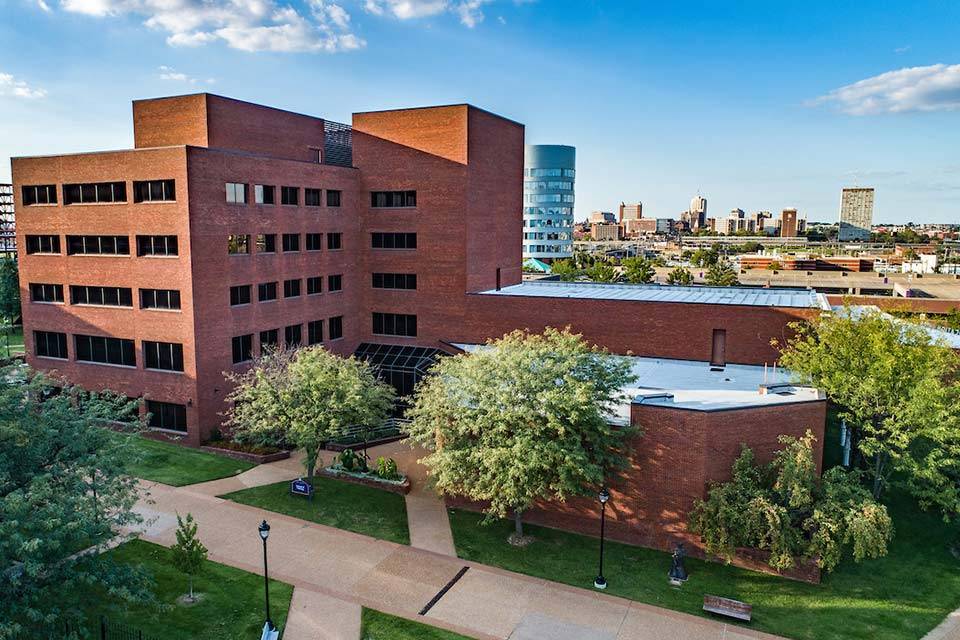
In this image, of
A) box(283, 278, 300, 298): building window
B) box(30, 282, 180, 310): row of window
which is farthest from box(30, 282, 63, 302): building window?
box(283, 278, 300, 298): building window

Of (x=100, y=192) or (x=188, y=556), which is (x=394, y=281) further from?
(x=188, y=556)

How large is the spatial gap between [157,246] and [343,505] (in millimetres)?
17199

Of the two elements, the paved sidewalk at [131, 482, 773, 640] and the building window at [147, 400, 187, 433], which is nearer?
the paved sidewalk at [131, 482, 773, 640]

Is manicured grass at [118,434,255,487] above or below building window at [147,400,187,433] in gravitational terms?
below

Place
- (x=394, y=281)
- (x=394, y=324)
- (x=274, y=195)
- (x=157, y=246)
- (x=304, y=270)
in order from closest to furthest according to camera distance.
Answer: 1. (x=157, y=246)
2. (x=274, y=195)
3. (x=304, y=270)
4. (x=394, y=281)
5. (x=394, y=324)

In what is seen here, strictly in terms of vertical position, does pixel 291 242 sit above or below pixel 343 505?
above

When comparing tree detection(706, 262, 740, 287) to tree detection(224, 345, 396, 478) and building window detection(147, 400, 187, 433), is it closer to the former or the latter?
tree detection(224, 345, 396, 478)

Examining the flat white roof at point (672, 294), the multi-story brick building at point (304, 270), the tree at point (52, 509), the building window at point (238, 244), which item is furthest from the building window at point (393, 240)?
the tree at point (52, 509)

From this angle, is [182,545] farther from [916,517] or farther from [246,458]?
[916,517]

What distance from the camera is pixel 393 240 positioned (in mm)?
45000

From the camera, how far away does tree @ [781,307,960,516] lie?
2489cm

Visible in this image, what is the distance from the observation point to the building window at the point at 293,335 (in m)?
40.9

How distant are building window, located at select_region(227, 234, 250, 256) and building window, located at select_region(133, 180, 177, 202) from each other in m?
3.52

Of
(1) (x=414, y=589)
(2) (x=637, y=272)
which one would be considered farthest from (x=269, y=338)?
(2) (x=637, y=272)
